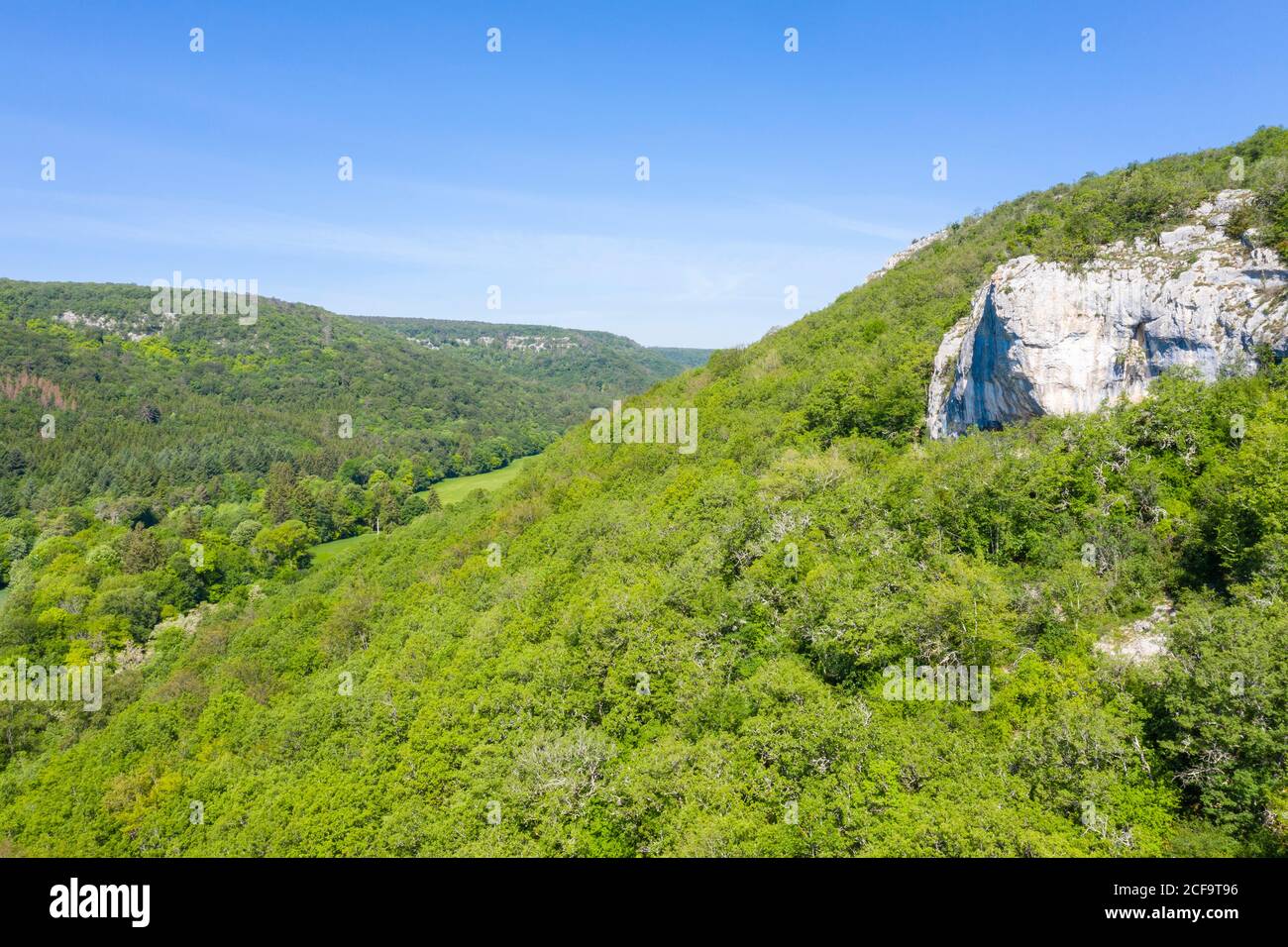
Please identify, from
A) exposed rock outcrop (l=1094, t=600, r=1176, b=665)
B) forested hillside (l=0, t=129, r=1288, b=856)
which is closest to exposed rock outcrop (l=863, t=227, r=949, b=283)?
forested hillside (l=0, t=129, r=1288, b=856)

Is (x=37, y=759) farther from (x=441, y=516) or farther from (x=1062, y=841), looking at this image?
(x=1062, y=841)

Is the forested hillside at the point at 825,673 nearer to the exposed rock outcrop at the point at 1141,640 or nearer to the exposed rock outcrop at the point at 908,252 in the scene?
the exposed rock outcrop at the point at 1141,640

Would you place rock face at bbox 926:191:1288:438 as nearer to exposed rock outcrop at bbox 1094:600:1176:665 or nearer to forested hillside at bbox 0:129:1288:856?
forested hillside at bbox 0:129:1288:856

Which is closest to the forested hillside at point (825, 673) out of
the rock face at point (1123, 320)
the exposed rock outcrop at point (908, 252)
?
the rock face at point (1123, 320)

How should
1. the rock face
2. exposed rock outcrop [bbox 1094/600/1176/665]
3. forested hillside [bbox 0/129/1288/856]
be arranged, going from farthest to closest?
1. the rock face
2. exposed rock outcrop [bbox 1094/600/1176/665]
3. forested hillside [bbox 0/129/1288/856]

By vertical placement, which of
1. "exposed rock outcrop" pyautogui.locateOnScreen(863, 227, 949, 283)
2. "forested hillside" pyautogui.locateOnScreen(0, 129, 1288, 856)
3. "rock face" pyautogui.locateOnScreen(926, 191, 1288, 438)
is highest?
"exposed rock outcrop" pyautogui.locateOnScreen(863, 227, 949, 283)

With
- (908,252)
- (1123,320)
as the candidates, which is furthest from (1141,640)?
(908,252)

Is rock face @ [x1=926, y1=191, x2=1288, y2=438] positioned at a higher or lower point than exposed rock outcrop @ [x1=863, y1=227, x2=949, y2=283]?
lower
